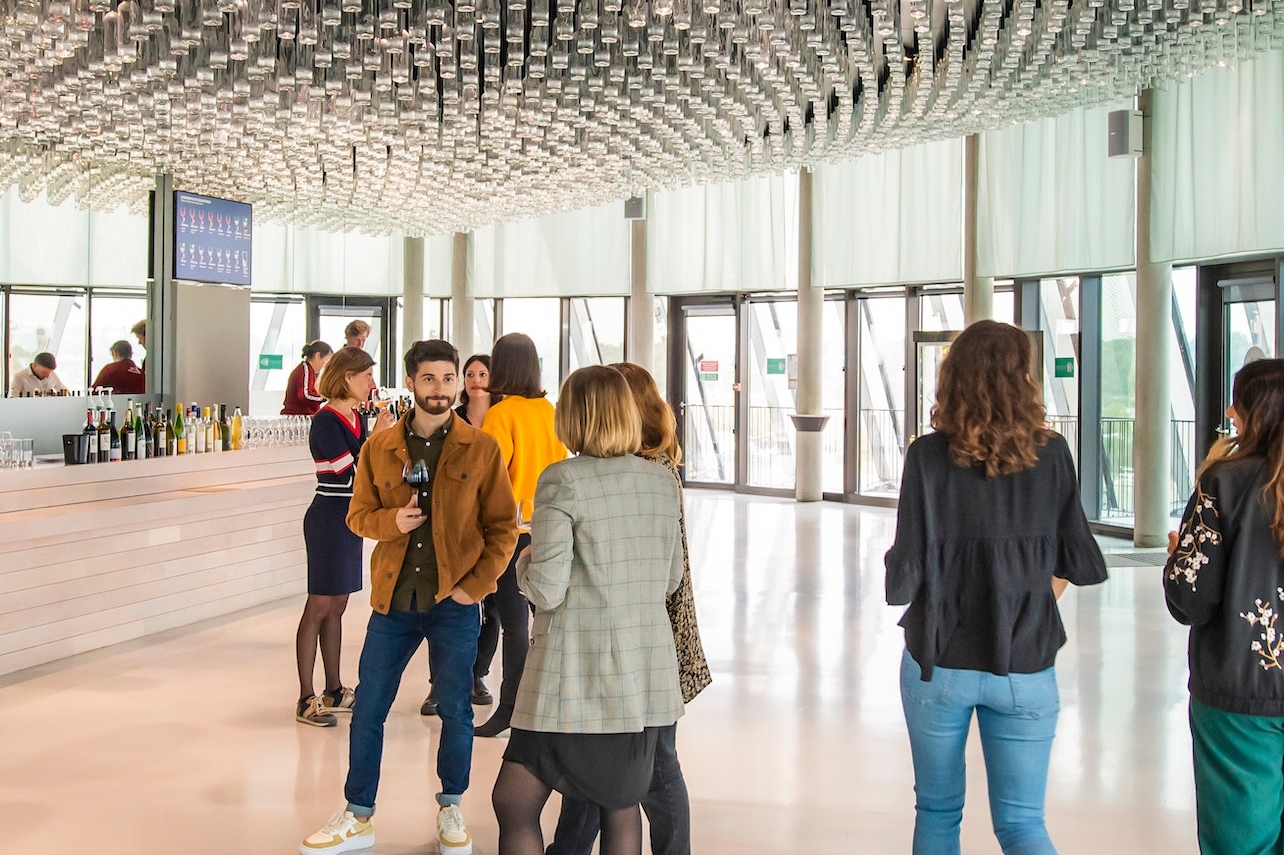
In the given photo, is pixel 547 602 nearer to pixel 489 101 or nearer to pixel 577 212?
pixel 489 101

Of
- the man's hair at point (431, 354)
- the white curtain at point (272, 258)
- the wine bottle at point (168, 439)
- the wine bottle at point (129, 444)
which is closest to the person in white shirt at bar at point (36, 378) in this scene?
the wine bottle at point (168, 439)

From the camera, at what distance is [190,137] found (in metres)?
9.03

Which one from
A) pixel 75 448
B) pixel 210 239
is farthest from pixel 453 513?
pixel 210 239

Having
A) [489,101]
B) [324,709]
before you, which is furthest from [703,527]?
[324,709]

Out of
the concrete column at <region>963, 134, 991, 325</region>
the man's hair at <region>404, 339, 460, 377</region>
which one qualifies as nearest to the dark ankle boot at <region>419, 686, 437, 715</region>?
the man's hair at <region>404, 339, 460, 377</region>

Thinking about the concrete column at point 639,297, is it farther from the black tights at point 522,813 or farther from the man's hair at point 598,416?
the black tights at point 522,813

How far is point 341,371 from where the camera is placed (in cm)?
500

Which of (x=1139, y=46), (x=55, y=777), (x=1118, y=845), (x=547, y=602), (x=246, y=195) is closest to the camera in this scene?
(x=547, y=602)

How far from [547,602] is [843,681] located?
11.6 feet

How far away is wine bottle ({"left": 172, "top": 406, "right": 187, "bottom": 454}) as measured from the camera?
748 cm

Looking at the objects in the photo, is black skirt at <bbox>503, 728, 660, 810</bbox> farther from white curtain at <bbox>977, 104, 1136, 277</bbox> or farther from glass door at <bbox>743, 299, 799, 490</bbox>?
glass door at <bbox>743, 299, 799, 490</bbox>

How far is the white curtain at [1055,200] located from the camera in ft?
37.1

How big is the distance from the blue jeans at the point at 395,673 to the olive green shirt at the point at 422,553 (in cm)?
4

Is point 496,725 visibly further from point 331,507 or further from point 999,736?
point 999,736
